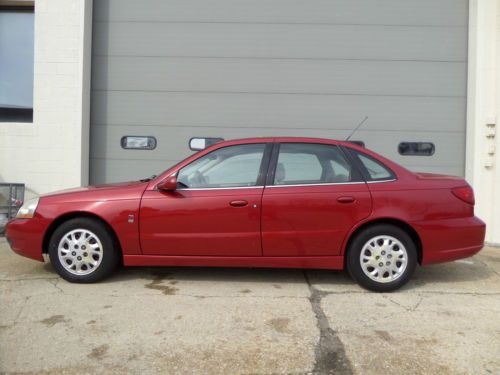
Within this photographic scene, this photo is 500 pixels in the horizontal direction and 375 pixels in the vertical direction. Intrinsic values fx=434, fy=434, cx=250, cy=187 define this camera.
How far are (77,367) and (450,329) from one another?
8.72ft

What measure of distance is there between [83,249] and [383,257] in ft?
9.30

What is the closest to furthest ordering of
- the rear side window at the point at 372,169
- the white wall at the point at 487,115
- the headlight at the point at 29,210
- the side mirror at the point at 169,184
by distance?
the side mirror at the point at 169,184 < the rear side window at the point at 372,169 < the headlight at the point at 29,210 < the white wall at the point at 487,115

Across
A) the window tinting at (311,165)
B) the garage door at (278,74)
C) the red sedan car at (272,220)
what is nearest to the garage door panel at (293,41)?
the garage door at (278,74)

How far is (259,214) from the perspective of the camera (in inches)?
159

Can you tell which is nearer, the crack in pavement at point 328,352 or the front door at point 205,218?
the crack in pavement at point 328,352

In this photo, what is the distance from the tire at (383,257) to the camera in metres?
4.02

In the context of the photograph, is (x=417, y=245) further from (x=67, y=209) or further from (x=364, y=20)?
(x=364, y=20)

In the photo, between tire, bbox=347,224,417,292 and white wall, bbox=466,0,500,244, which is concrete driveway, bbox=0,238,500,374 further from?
white wall, bbox=466,0,500,244

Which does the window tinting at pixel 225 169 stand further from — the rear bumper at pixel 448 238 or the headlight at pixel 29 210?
the rear bumper at pixel 448 238

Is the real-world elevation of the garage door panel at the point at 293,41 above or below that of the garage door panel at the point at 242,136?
above

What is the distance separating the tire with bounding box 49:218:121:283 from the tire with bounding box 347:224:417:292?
2.33 metres

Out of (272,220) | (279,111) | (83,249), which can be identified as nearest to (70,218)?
(83,249)

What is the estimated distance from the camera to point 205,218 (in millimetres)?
4051

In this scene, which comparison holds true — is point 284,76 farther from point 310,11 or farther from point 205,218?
point 205,218
